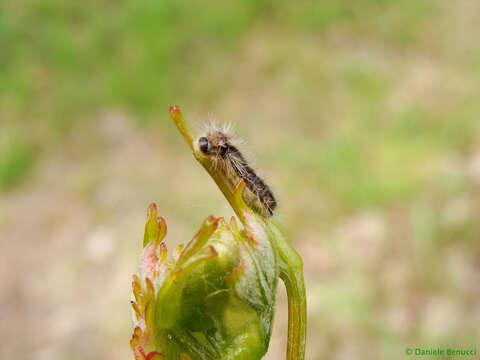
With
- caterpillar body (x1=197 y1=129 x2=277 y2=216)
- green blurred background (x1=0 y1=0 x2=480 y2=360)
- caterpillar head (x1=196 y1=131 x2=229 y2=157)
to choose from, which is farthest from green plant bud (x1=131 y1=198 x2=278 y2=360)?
green blurred background (x1=0 y1=0 x2=480 y2=360)

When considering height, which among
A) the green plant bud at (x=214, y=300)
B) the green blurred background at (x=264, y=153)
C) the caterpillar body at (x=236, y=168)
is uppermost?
the green blurred background at (x=264, y=153)

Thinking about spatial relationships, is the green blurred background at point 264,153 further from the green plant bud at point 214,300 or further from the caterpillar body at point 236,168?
the green plant bud at point 214,300

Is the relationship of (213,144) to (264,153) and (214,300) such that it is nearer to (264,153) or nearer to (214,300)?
(214,300)

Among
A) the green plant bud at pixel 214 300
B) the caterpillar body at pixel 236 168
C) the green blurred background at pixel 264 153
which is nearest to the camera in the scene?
the green plant bud at pixel 214 300

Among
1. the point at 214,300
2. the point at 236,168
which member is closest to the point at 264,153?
the point at 236,168

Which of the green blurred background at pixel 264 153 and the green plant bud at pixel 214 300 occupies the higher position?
the green blurred background at pixel 264 153

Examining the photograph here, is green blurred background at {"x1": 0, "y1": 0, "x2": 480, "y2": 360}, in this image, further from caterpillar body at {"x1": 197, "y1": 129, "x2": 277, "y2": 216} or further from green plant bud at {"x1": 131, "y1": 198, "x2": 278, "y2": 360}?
green plant bud at {"x1": 131, "y1": 198, "x2": 278, "y2": 360}

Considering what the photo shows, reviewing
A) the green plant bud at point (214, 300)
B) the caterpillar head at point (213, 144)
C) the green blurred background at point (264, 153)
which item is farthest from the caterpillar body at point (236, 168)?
the green blurred background at point (264, 153)
